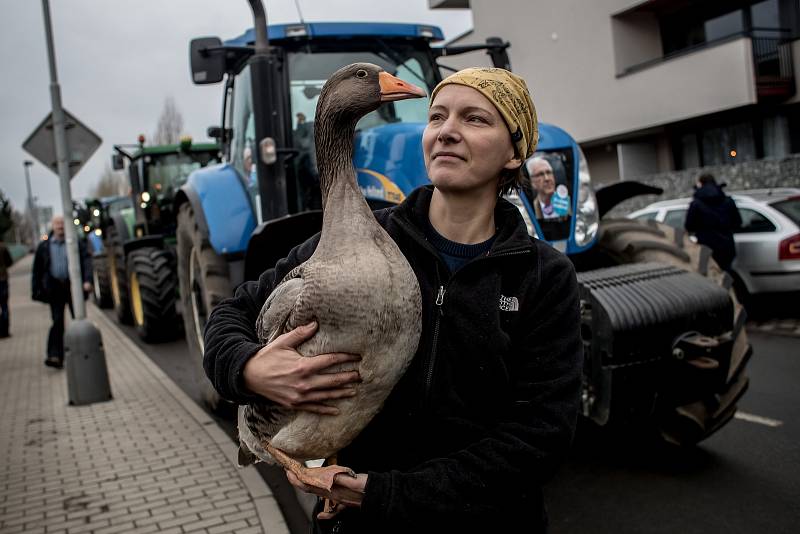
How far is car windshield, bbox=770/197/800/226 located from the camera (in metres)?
8.52

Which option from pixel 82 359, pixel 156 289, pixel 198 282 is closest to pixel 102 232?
pixel 156 289

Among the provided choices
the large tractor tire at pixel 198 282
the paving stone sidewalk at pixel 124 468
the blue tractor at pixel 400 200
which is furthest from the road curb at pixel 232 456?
the blue tractor at pixel 400 200

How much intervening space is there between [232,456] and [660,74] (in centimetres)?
1619

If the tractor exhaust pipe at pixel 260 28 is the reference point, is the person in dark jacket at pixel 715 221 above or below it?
below

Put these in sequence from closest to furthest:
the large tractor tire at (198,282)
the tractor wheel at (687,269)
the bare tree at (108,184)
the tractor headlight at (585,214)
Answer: the tractor wheel at (687,269)
the tractor headlight at (585,214)
the large tractor tire at (198,282)
the bare tree at (108,184)

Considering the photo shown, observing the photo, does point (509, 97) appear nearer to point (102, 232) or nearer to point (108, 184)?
point (102, 232)

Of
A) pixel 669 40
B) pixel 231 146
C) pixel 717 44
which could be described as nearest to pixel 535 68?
pixel 669 40

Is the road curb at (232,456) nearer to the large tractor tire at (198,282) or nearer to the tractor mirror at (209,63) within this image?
the large tractor tire at (198,282)

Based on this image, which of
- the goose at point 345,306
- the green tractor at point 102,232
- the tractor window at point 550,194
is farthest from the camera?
the green tractor at point 102,232

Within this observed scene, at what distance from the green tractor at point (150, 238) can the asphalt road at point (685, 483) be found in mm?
4402

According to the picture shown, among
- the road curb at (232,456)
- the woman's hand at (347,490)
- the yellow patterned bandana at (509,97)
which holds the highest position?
the yellow patterned bandana at (509,97)

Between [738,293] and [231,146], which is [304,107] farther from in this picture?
[738,293]

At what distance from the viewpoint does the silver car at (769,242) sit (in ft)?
27.3

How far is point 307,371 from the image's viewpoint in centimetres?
146
